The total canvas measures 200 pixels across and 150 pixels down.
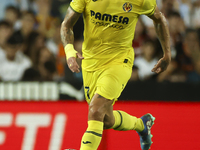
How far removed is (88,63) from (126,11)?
26.1 inches

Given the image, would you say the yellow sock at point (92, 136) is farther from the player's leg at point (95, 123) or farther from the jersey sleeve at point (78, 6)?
the jersey sleeve at point (78, 6)

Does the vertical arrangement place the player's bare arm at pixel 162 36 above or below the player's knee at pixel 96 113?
above

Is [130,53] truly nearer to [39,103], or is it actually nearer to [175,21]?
[39,103]

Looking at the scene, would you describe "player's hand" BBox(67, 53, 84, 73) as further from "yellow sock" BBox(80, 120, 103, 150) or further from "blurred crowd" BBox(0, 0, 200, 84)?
"blurred crowd" BBox(0, 0, 200, 84)

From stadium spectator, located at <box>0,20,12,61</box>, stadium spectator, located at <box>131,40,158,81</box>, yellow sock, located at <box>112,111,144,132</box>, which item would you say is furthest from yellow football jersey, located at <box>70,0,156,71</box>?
stadium spectator, located at <box>0,20,12,61</box>

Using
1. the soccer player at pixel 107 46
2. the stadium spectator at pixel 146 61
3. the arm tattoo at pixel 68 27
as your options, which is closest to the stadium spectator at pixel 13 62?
the stadium spectator at pixel 146 61

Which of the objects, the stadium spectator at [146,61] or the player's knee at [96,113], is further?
the stadium spectator at [146,61]

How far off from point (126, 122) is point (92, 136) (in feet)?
2.38

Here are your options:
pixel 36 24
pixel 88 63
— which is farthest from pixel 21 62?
pixel 88 63

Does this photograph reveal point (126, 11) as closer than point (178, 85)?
Yes

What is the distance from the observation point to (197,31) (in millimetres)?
6730

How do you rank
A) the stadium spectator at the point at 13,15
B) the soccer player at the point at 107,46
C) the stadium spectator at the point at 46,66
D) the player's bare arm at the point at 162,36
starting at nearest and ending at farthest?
the soccer player at the point at 107,46
the player's bare arm at the point at 162,36
the stadium spectator at the point at 46,66
the stadium spectator at the point at 13,15

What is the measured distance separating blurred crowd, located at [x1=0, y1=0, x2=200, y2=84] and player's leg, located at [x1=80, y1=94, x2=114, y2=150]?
2.81 meters

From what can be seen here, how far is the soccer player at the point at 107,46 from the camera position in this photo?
3438 millimetres
